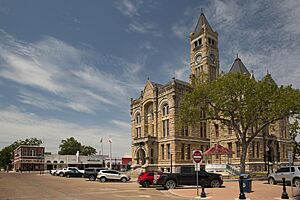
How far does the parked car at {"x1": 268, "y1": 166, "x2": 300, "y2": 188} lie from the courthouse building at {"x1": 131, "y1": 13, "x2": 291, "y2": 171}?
23.4 m

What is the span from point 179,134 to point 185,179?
2903 cm

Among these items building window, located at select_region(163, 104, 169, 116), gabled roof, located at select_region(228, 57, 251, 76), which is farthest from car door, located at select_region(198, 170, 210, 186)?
gabled roof, located at select_region(228, 57, 251, 76)

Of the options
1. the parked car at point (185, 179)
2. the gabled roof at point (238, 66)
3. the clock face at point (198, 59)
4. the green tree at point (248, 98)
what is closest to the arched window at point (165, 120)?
the clock face at point (198, 59)

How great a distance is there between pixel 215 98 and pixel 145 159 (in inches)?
1052

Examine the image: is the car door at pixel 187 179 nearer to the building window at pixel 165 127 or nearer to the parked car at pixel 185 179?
the parked car at pixel 185 179

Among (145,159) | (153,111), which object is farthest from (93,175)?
(153,111)

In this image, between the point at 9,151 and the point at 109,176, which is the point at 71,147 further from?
the point at 109,176

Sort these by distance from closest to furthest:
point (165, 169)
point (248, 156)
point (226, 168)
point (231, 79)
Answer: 1. point (231, 79)
2. point (226, 168)
3. point (248, 156)
4. point (165, 169)

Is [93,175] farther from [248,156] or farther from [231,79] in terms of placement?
[248,156]

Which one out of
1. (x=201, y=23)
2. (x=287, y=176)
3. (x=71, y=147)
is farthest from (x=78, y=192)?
(x=71, y=147)

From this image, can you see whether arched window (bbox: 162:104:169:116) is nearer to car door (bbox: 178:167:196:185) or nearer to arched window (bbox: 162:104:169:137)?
arched window (bbox: 162:104:169:137)

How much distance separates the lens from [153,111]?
198ft

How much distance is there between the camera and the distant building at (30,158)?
102 meters

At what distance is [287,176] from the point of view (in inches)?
1047
